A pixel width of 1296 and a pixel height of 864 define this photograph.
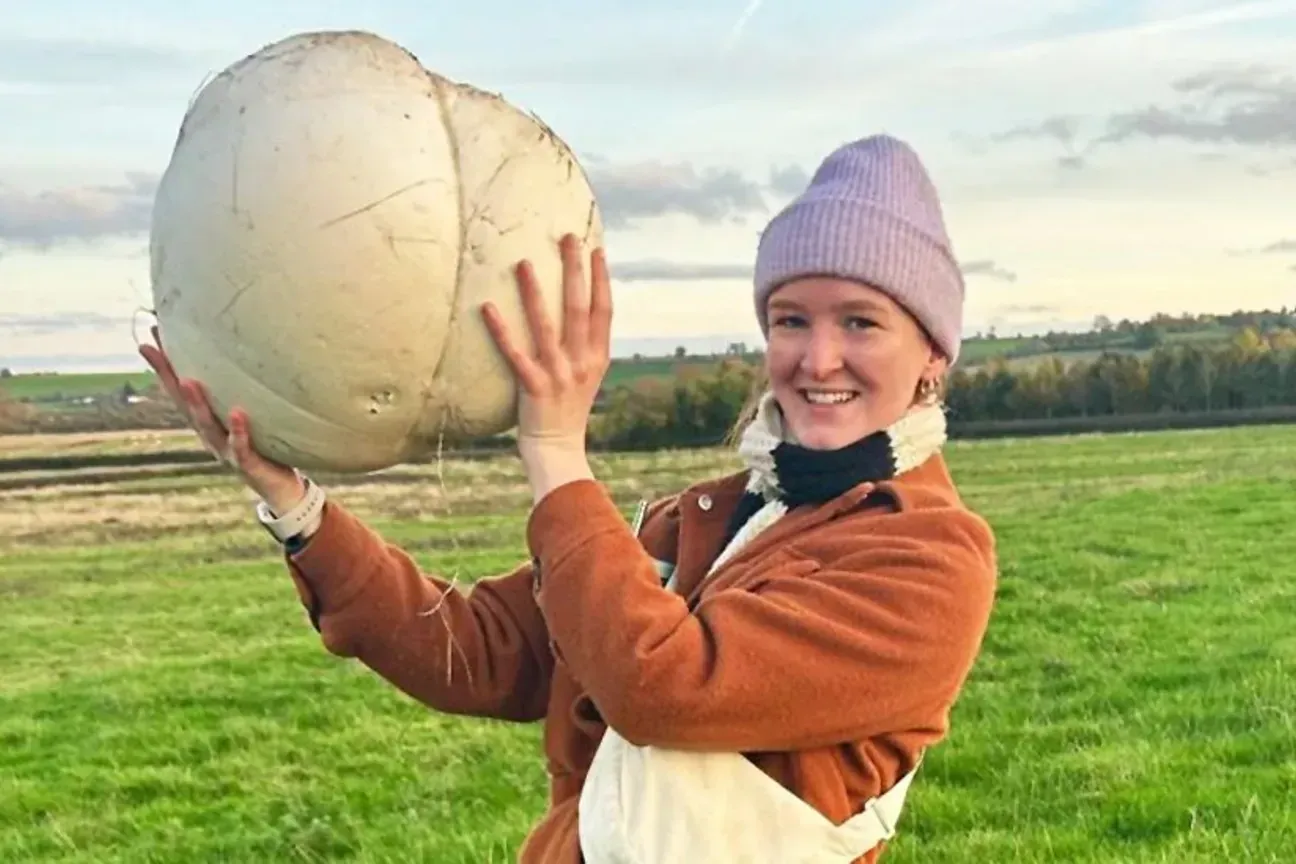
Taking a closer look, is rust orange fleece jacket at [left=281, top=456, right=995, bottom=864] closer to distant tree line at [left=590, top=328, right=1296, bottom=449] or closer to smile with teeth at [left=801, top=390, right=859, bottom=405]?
smile with teeth at [left=801, top=390, right=859, bottom=405]

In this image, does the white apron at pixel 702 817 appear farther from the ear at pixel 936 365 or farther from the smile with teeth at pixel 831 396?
the ear at pixel 936 365

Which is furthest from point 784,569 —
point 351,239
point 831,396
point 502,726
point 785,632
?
point 502,726

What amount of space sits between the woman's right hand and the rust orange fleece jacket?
0.61 meters

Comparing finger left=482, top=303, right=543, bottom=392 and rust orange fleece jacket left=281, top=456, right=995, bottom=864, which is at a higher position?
finger left=482, top=303, right=543, bottom=392

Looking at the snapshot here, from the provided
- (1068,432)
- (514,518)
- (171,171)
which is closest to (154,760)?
(171,171)

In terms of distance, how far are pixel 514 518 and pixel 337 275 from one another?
2119 cm

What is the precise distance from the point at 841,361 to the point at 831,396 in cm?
7

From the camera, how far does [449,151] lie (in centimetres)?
263

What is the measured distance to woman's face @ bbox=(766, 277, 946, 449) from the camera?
107 inches

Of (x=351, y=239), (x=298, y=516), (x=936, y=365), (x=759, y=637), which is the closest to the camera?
(x=759, y=637)

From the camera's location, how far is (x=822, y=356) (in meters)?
2.68

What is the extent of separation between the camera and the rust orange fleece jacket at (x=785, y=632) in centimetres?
238

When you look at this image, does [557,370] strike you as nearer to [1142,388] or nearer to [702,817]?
[702,817]

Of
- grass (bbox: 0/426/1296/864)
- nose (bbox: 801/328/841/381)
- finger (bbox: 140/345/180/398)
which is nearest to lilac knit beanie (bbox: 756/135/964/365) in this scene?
nose (bbox: 801/328/841/381)
